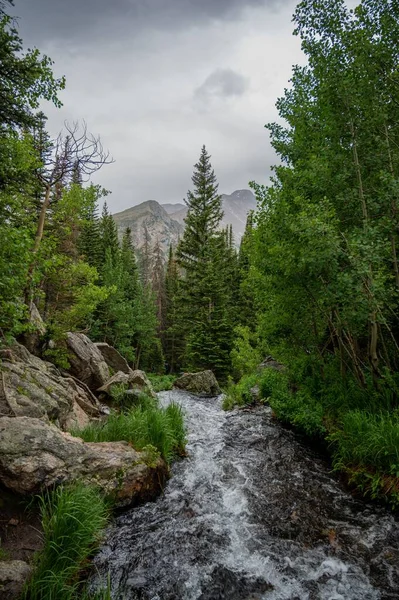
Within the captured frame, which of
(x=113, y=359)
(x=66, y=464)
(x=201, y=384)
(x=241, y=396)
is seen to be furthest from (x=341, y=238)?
(x=113, y=359)

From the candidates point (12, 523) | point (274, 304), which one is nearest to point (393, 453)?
point (274, 304)

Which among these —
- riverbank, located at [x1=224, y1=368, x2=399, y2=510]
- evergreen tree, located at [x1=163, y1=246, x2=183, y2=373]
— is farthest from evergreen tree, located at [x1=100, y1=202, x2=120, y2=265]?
riverbank, located at [x1=224, y1=368, x2=399, y2=510]

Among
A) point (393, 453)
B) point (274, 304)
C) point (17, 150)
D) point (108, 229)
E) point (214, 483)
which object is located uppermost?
point (108, 229)

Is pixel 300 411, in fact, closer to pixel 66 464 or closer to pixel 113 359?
pixel 66 464

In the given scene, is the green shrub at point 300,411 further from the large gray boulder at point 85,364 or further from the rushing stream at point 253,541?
the large gray boulder at point 85,364

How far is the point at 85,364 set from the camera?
13.9 m

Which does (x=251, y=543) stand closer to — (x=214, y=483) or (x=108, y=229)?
(x=214, y=483)

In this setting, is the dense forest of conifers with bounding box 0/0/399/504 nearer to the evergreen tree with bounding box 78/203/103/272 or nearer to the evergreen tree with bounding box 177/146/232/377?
the evergreen tree with bounding box 177/146/232/377

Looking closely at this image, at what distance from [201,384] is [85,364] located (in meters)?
8.96

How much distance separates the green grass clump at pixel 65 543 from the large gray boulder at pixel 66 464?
1.10ft

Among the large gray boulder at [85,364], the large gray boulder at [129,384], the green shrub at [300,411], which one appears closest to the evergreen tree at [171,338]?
the large gray boulder at [129,384]

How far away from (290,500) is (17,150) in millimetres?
11158

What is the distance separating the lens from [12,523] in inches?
150

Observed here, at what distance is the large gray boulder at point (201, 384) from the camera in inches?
796
